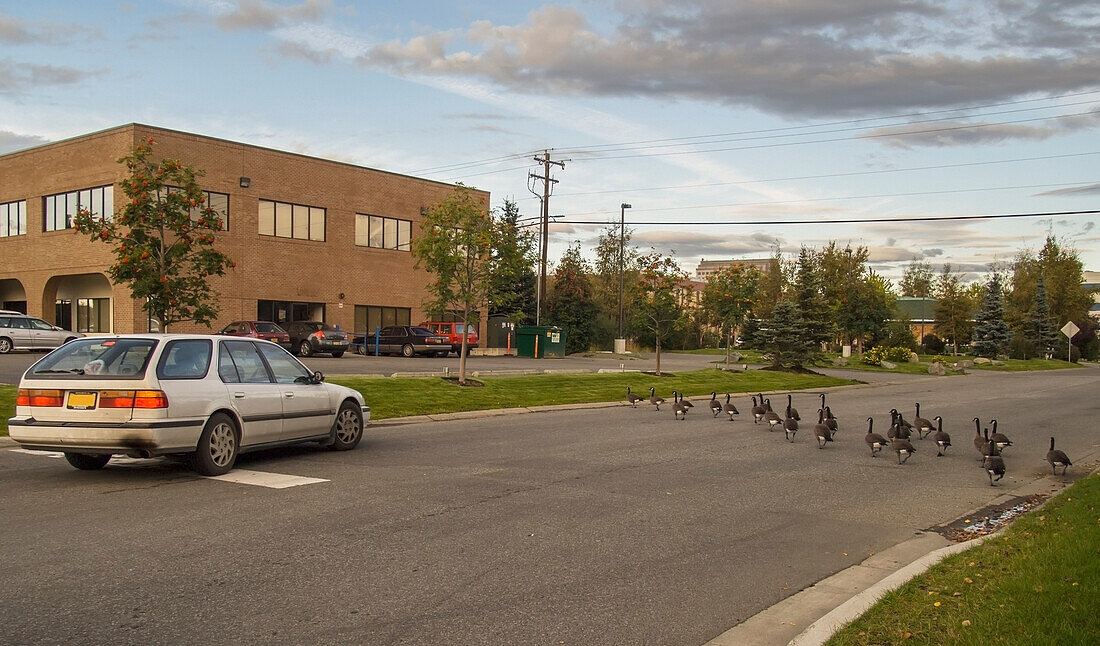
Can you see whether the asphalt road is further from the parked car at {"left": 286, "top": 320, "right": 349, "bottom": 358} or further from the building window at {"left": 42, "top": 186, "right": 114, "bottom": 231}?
the building window at {"left": 42, "top": 186, "right": 114, "bottom": 231}

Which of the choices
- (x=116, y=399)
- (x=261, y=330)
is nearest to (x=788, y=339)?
(x=261, y=330)

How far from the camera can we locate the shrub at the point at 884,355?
1852 inches

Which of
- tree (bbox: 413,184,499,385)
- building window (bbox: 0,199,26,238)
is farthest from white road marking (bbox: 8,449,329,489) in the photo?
building window (bbox: 0,199,26,238)

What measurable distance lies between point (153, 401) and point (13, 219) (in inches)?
1620

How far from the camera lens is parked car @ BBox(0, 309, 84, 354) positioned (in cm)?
3338

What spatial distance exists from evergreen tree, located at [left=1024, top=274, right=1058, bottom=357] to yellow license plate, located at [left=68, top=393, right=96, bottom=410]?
7537 cm

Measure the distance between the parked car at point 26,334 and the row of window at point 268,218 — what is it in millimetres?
5481

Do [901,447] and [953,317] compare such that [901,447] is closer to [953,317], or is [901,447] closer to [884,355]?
[884,355]

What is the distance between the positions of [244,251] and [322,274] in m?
4.51

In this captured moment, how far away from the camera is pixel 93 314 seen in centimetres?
4225

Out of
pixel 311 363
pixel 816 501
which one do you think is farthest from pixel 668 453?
pixel 311 363

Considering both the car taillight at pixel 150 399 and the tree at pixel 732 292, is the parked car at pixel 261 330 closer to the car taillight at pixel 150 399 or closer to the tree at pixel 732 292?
the tree at pixel 732 292

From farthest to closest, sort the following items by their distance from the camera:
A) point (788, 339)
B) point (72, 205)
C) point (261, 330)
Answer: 1. point (72, 205)
2. point (788, 339)
3. point (261, 330)

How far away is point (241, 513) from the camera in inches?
322
